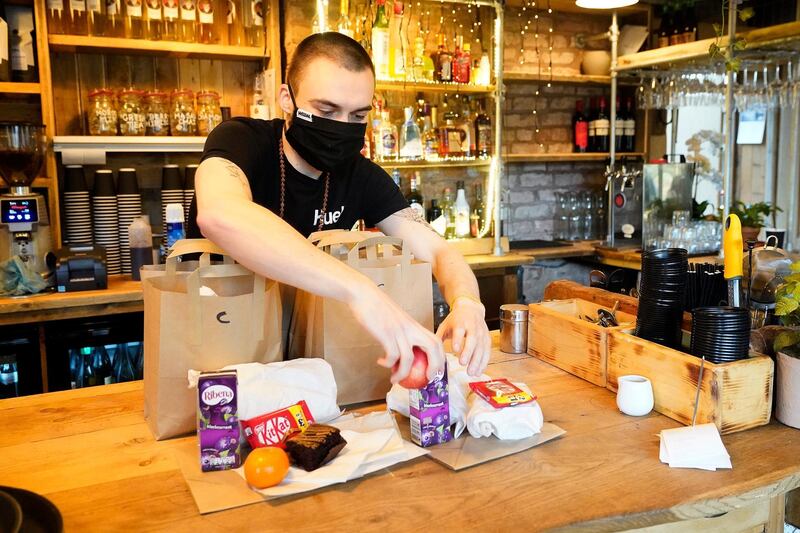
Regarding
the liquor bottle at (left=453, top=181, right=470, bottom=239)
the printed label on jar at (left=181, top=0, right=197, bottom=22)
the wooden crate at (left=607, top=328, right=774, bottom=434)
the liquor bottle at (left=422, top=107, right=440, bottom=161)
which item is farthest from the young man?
the liquor bottle at (left=453, top=181, right=470, bottom=239)

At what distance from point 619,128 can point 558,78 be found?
0.61m

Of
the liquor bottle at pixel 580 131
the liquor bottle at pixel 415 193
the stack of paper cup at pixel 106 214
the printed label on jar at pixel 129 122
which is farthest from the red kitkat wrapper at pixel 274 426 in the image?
the liquor bottle at pixel 580 131

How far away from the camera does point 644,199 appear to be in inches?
158

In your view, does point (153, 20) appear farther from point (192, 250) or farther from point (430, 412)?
point (430, 412)

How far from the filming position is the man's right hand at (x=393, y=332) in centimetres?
117

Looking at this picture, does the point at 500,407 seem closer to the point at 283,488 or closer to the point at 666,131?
the point at 283,488

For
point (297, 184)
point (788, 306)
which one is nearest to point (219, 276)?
point (297, 184)

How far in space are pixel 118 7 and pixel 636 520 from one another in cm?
320

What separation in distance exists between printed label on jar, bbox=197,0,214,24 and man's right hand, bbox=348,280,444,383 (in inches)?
104

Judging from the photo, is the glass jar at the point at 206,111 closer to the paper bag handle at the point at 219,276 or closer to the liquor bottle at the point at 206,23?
the liquor bottle at the point at 206,23

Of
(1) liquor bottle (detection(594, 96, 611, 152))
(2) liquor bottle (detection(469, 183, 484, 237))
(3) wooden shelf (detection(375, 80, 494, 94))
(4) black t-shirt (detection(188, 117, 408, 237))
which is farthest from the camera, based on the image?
(1) liquor bottle (detection(594, 96, 611, 152))

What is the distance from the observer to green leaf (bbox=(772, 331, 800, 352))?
135 cm

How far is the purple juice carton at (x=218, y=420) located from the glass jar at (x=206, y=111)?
Result: 98.9 inches

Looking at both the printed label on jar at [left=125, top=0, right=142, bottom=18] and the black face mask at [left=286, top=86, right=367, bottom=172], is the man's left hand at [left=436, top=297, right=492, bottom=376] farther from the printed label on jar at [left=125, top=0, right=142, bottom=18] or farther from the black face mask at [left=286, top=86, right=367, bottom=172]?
the printed label on jar at [left=125, top=0, right=142, bottom=18]
